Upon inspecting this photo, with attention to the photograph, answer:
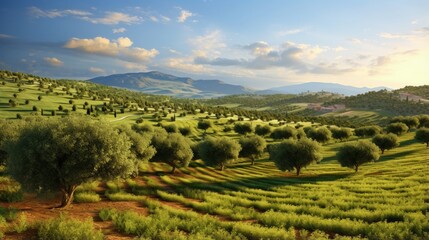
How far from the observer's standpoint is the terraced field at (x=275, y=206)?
2759 cm

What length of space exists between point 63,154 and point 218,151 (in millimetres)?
53106

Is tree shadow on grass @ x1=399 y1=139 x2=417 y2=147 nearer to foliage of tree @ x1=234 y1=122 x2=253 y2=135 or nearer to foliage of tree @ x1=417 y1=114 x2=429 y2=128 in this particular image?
foliage of tree @ x1=417 y1=114 x2=429 y2=128

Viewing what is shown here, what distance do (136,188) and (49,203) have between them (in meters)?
14.6

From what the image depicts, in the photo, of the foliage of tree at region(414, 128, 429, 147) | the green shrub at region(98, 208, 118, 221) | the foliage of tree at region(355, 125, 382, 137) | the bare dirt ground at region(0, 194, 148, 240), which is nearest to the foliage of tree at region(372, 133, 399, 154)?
the foliage of tree at region(414, 128, 429, 147)

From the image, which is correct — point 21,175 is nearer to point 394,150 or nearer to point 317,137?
point 394,150

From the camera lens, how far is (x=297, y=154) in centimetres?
7388

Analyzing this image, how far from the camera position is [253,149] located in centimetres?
10069

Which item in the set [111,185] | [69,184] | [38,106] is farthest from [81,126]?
[38,106]

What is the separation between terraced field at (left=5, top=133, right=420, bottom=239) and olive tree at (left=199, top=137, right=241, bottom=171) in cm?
300

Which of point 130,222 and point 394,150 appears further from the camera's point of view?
point 394,150

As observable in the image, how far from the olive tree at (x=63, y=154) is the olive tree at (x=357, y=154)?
2391 inches

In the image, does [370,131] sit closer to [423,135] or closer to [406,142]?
[406,142]

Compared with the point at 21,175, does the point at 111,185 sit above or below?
below

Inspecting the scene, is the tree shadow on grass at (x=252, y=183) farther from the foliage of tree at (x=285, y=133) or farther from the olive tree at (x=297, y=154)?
the foliage of tree at (x=285, y=133)
